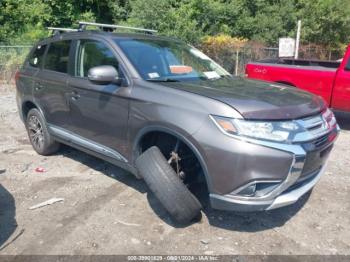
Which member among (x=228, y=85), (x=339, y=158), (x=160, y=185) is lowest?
(x=339, y=158)

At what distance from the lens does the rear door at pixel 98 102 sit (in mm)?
3973

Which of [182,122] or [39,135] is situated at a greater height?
[182,122]

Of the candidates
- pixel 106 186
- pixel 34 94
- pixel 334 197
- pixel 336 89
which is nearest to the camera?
pixel 334 197

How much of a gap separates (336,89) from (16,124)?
6.45 meters

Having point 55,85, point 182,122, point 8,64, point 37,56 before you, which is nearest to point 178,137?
point 182,122

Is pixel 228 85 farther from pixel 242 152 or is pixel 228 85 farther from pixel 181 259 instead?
pixel 181 259

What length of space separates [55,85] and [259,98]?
275cm

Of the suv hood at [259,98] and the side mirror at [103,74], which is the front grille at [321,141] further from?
the side mirror at [103,74]

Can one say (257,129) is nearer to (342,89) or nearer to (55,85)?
(55,85)

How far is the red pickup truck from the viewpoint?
7363mm

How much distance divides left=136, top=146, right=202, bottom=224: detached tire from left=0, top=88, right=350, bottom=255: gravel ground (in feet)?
0.83

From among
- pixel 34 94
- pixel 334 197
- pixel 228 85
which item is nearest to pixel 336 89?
pixel 334 197

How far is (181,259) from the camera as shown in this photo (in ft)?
10.5

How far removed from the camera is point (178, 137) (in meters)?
3.42
